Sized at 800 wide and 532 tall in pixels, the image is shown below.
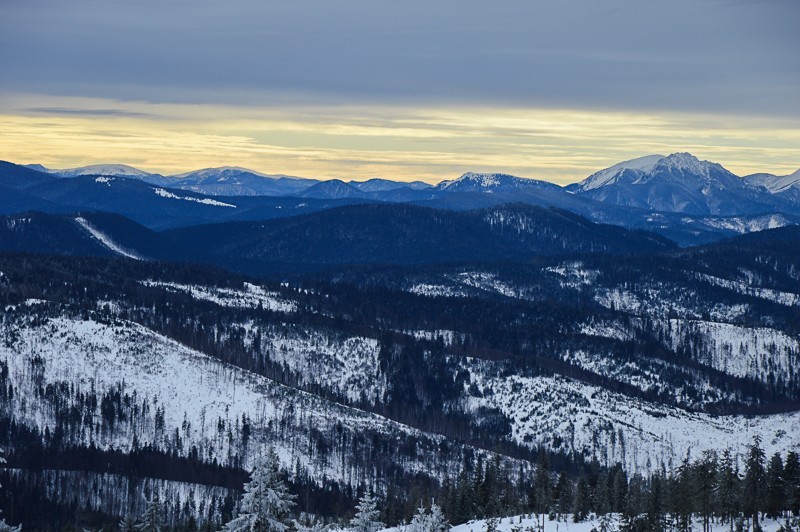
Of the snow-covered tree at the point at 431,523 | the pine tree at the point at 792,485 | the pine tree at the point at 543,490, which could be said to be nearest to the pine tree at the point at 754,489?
the pine tree at the point at 792,485

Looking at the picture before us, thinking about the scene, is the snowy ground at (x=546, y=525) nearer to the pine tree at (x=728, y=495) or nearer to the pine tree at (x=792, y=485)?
the pine tree at (x=728, y=495)

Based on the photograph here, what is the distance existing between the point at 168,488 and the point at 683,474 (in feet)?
338

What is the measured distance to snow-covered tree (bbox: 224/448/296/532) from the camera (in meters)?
73.9

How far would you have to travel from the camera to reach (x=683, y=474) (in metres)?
124

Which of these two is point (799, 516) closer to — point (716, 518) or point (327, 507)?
point (716, 518)

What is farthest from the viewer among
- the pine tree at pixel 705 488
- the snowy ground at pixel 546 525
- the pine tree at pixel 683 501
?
the snowy ground at pixel 546 525

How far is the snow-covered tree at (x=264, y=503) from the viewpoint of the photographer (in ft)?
243

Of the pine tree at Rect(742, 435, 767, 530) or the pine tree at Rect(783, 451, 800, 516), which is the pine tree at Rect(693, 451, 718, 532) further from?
the pine tree at Rect(783, 451, 800, 516)

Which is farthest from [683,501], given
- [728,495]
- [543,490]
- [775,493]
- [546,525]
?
[543,490]

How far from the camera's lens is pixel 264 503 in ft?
243

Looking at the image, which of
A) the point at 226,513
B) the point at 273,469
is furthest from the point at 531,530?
the point at 226,513

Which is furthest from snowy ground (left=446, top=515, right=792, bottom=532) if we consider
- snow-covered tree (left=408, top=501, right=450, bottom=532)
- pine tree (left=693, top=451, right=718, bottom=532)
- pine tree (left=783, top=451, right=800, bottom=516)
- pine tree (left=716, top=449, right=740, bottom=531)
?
snow-covered tree (left=408, top=501, right=450, bottom=532)

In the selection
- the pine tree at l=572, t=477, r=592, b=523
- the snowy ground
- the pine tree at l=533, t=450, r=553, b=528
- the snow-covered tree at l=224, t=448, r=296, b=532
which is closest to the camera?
the snow-covered tree at l=224, t=448, r=296, b=532

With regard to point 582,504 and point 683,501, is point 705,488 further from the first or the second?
point 582,504
